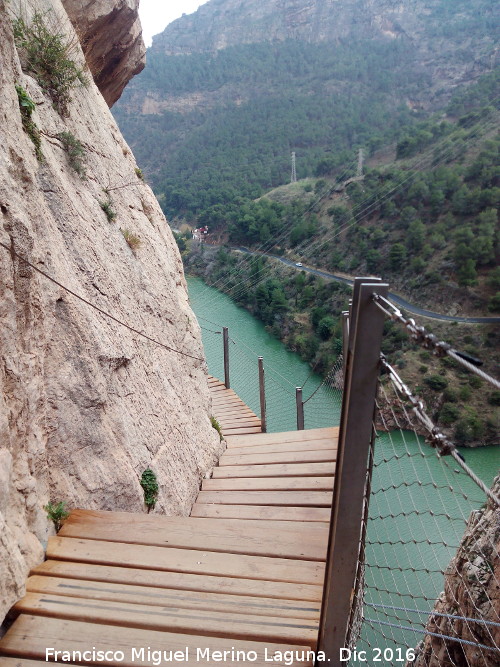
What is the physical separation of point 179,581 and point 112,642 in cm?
37

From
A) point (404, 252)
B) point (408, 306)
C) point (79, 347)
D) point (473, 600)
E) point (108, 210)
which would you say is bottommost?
point (408, 306)

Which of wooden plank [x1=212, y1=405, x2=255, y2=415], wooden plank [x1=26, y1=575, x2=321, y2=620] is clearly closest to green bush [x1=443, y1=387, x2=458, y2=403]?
wooden plank [x1=212, y1=405, x2=255, y2=415]

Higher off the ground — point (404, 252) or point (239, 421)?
point (239, 421)

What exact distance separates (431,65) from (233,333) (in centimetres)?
5668

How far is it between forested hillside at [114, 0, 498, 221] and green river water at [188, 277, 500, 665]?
21516 mm

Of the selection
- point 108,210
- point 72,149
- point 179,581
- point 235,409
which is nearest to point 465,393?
point 235,409

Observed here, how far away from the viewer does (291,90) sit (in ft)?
208

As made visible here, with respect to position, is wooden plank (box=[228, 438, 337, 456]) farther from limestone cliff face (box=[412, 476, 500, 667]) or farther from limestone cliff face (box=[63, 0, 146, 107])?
limestone cliff face (box=[63, 0, 146, 107])

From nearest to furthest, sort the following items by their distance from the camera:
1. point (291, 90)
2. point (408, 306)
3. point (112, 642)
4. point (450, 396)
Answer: point (112, 642) → point (450, 396) → point (408, 306) → point (291, 90)

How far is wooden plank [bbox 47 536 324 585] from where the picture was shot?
2.01 metres

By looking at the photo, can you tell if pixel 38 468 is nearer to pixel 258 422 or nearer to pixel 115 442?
pixel 115 442

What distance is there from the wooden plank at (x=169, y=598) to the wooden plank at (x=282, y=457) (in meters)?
1.73

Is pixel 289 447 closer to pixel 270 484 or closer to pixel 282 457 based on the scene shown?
pixel 282 457

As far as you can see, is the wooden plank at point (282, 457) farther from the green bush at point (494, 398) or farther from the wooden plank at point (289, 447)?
the green bush at point (494, 398)
